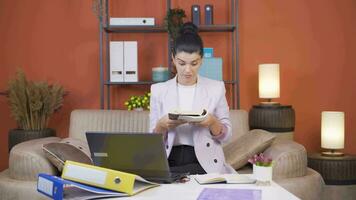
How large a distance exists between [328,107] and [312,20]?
31.8 inches

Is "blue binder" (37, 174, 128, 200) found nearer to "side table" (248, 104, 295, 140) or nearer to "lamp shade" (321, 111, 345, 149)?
"side table" (248, 104, 295, 140)

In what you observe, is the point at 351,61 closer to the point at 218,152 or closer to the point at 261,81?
the point at 261,81

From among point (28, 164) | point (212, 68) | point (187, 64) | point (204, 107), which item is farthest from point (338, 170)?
point (28, 164)

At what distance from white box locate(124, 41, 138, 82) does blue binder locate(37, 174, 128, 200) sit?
95.3 inches

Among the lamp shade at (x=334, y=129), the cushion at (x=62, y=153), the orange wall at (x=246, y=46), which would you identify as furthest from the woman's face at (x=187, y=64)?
the orange wall at (x=246, y=46)

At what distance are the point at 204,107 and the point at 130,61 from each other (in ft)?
5.38

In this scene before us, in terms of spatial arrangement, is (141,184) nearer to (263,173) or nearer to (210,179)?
(210,179)

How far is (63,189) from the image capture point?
1.47 metres

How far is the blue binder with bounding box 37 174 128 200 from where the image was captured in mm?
1378

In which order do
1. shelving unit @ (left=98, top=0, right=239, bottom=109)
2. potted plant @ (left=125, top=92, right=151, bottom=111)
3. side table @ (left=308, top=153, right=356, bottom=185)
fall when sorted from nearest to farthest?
side table @ (left=308, top=153, right=356, bottom=185) < potted plant @ (left=125, top=92, right=151, bottom=111) < shelving unit @ (left=98, top=0, right=239, bottom=109)

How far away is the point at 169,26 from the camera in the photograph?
381cm

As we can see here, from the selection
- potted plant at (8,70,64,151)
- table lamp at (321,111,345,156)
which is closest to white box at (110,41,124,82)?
potted plant at (8,70,64,151)

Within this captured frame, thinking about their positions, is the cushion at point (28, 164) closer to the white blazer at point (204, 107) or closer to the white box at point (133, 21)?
the white blazer at point (204, 107)

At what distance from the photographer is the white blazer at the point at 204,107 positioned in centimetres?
229
